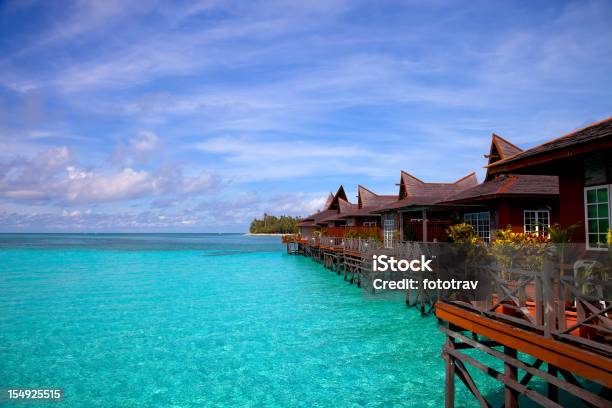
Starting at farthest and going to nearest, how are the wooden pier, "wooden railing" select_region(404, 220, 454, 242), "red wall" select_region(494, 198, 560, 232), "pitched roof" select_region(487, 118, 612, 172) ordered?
"wooden railing" select_region(404, 220, 454, 242) → "red wall" select_region(494, 198, 560, 232) → "pitched roof" select_region(487, 118, 612, 172) → the wooden pier

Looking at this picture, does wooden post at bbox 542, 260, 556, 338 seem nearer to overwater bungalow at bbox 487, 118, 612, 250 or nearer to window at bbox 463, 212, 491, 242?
overwater bungalow at bbox 487, 118, 612, 250

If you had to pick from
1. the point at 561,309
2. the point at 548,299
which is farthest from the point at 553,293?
the point at 561,309

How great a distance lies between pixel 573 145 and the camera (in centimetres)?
801

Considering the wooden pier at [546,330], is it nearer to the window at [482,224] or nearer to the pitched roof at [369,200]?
the window at [482,224]

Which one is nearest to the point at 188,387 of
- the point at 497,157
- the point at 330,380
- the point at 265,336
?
the point at 330,380

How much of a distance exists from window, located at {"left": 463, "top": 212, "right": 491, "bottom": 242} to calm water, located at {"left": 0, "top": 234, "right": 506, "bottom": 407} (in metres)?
4.70

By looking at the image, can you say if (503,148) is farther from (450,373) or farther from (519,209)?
(450,373)

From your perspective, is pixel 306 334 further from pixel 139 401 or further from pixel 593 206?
pixel 593 206

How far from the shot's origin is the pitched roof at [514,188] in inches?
655

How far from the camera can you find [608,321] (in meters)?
4.71

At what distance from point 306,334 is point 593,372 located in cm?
1167

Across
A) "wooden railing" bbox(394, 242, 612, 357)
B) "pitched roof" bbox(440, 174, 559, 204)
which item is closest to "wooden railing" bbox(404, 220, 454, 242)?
"pitched roof" bbox(440, 174, 559, 204)

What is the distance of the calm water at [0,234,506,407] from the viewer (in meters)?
10.4

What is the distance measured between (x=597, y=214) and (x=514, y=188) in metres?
8.02
